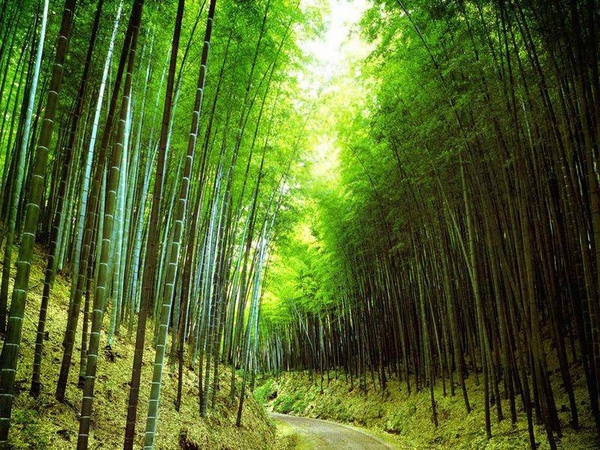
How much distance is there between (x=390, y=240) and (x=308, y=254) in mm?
5048

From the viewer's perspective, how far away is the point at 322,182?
9719 millimetres

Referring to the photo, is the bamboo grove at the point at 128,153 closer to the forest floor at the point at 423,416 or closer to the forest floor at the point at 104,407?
the forest floor at the point at 104,407

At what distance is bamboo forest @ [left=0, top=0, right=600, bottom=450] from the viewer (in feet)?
8.27

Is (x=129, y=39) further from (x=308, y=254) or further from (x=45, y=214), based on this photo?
(x=308, y=254)

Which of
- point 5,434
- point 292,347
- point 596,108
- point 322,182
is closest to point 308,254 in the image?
point 322,182

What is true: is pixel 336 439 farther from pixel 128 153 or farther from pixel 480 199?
pixel 128 153

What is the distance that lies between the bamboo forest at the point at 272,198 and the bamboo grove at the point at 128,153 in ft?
0.09

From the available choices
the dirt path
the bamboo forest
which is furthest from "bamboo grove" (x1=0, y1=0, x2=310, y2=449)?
the dirt path

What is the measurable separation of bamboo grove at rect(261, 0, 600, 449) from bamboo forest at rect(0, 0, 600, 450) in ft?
0.15

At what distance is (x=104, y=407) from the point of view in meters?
3.17

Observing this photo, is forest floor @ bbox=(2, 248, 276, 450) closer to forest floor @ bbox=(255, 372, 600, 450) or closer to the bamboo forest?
the bamboo forest

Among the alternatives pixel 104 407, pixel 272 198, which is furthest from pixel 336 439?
pixel 104 407

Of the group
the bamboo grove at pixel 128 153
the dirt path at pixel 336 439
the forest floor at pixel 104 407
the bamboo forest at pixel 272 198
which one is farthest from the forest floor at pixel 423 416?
the bamboo grove at pixel 128 153

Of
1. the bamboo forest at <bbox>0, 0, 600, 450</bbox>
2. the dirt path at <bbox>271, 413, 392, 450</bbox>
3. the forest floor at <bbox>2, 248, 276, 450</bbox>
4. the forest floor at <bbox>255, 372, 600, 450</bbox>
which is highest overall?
the bamboo forest at <bbox>0, 0, 600, 450</bbox>
